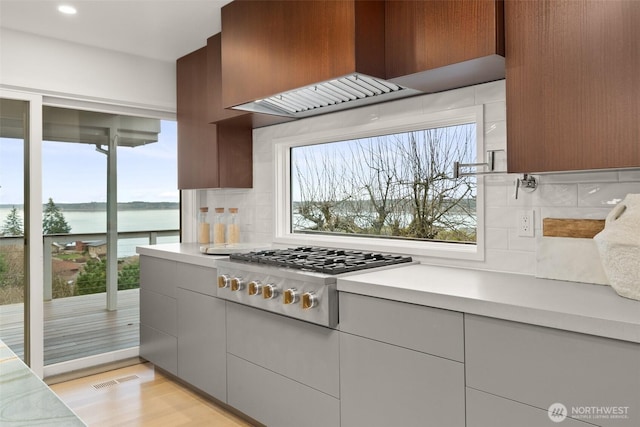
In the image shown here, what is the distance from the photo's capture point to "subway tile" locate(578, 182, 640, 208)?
1.77 m

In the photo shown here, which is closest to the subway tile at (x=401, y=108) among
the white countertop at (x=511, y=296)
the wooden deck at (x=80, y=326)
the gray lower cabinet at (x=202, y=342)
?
the white countertop at (x=511, y=296)

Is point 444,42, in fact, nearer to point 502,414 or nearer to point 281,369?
point 502,414

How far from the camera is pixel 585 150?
158 cm

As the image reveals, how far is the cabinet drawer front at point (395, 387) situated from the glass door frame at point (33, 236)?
8.10 ft

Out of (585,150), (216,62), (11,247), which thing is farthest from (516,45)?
(11,247)

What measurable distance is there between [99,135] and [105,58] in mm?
597

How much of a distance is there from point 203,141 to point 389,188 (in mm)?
1547

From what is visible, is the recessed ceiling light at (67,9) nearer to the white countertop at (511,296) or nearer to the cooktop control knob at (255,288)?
the cooktop control knob at (255,288)

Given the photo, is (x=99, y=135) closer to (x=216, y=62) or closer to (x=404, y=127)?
(x=216, y=62)

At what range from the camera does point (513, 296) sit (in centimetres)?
158

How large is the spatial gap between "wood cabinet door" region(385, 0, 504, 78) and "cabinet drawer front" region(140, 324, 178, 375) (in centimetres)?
237

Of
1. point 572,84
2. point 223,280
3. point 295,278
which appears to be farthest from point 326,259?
point 572,84

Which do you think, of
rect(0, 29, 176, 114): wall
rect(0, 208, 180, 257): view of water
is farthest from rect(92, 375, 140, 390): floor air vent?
rect(0, 29, 176, 114): wall

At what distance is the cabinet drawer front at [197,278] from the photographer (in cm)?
282
